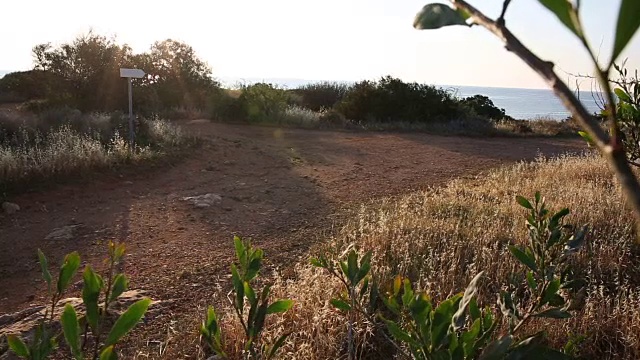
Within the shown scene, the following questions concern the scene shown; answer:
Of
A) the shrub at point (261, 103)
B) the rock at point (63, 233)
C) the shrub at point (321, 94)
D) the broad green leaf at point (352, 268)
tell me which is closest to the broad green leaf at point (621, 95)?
the broad green leaf at point (352, 268)

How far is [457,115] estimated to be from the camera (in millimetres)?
16312

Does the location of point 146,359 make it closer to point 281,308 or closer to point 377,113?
point 281,308

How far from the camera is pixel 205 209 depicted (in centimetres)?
598

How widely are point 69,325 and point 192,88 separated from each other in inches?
654

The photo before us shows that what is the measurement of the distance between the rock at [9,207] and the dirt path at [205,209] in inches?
4.4

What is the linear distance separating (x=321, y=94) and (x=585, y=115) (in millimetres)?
20923

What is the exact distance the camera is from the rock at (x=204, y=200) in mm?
6105

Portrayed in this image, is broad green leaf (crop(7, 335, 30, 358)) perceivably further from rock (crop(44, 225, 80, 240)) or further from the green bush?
the green bush

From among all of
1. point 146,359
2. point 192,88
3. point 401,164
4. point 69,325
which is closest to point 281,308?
point 69,325

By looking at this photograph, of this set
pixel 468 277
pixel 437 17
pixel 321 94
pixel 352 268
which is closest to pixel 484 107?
pixel 321 94

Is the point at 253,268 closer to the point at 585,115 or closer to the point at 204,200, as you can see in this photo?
the point at 585,115

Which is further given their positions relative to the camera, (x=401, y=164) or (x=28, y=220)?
(x=401, y=164)

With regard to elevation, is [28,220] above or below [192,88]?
below

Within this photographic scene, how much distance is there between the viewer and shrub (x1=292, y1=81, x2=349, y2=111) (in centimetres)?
2054
